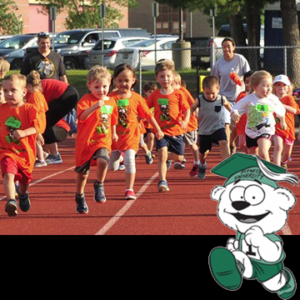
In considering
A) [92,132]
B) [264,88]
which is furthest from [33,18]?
[264,88]

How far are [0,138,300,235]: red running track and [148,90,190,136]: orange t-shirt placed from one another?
75cm

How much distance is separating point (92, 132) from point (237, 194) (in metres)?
5.60

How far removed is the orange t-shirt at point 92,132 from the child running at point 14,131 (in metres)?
0.59

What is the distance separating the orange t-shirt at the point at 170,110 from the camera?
35.9ft

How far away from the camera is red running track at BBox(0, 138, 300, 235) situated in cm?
777

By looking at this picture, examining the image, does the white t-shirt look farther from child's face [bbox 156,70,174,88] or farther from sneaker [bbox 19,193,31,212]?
sneaker [bbox 19,193,31,212]

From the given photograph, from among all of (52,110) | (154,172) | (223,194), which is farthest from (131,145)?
(223,194)

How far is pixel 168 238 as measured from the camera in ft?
12.7

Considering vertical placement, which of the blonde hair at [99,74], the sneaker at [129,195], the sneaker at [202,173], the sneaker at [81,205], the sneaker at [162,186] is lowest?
the sneaker at [202,173]

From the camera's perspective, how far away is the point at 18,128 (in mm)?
7852

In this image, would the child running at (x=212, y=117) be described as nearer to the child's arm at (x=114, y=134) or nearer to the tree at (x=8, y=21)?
the child's arm at (x=114, y=134)

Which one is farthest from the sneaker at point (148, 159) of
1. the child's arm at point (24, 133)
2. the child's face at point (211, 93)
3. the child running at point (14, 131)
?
the child's arm at point (24, 133)

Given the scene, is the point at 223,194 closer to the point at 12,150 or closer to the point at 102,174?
the point at 12,150

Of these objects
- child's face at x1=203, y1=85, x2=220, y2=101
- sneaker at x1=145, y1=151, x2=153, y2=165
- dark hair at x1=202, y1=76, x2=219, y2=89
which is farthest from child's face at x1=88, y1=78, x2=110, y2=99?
sneaker at x1=145, y1=151, x2=153, y2=165
